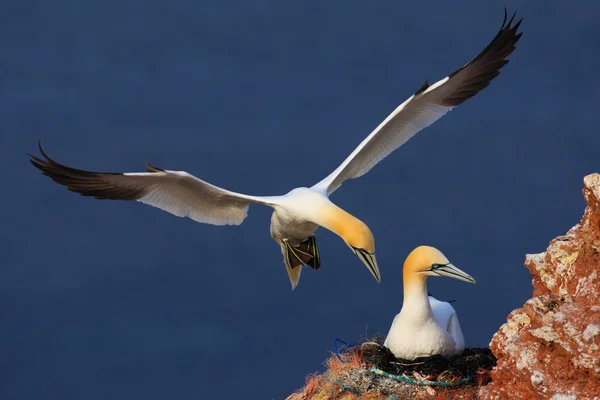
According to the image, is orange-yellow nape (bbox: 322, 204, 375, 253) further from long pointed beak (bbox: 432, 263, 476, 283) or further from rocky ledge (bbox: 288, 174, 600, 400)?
rocky ledge (bbox: 288, 174, 600, 400)

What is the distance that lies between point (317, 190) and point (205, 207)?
123 centimetres

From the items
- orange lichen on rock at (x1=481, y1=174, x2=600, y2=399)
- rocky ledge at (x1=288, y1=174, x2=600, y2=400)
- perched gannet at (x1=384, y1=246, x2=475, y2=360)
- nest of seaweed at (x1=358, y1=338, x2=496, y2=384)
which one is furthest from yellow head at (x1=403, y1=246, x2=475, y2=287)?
orange lichen on rock at (x1=481, y1=174, x2=600, y2=399)

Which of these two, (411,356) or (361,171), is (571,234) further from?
(361,171)

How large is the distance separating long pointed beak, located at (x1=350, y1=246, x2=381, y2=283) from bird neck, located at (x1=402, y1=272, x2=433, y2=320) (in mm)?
285

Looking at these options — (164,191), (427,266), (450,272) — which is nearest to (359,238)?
(427,266)

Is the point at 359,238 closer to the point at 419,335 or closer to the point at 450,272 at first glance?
the point at 450,272

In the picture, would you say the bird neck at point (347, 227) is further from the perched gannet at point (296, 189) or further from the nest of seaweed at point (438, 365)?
the nest of seaweed at point (438, 365)

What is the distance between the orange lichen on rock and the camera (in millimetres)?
5176

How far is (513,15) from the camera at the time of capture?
32.7 feet

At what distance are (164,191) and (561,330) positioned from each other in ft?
17.4

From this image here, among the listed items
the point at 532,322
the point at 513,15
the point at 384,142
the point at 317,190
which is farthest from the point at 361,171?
the point at 532,322

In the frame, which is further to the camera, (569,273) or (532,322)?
(569,273)

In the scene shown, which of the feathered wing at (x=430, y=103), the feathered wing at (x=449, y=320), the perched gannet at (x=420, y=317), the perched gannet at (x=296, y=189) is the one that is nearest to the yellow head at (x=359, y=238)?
the perched gannet at (x=420, y=317)

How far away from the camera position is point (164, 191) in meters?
9.84
